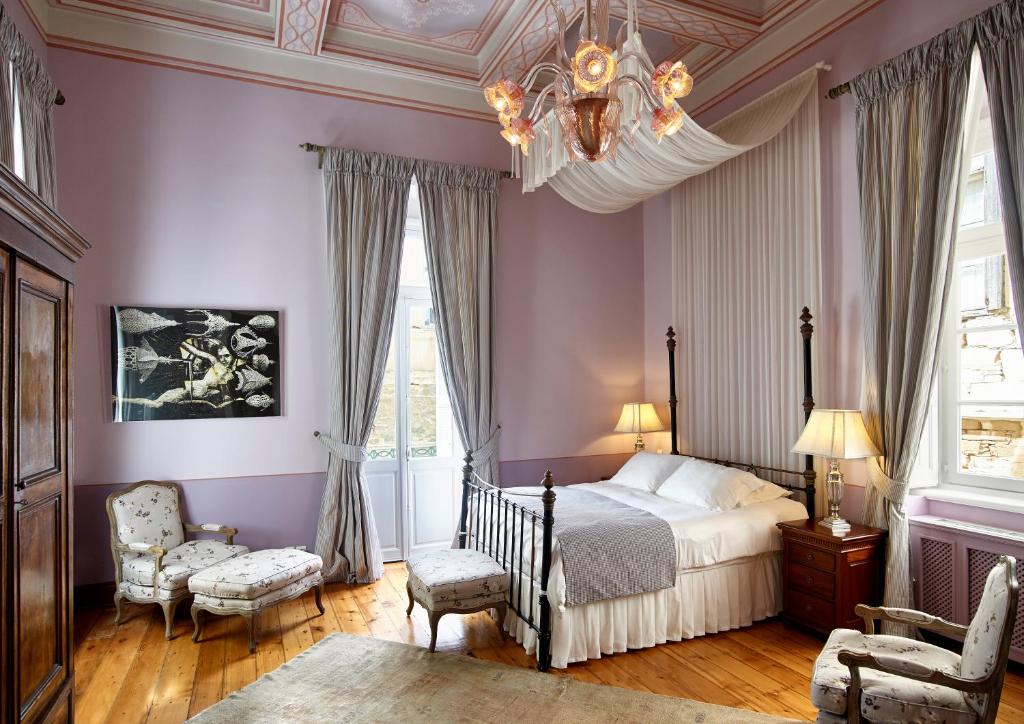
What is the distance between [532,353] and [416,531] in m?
1.81

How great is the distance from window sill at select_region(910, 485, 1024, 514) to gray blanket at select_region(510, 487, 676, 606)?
148 cm

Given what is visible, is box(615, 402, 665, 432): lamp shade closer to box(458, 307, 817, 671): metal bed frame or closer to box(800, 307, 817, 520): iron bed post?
box(458, 307, 817, 671): metal bed frame

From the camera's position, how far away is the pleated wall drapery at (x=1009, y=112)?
2.93m

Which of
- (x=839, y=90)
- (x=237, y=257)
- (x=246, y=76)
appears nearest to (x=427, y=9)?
(x=246, y=76)

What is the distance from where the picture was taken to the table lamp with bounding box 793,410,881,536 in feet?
11.5

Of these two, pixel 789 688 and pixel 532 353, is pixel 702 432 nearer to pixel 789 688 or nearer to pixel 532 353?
pixel 532 353

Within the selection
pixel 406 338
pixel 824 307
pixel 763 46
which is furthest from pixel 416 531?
pixel 763 46

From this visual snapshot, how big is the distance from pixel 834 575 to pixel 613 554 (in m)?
1.25

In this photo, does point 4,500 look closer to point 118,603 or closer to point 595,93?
point 595,93

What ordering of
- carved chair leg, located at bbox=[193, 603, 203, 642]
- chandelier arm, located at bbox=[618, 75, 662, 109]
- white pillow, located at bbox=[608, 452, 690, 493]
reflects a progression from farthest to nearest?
1. white pillow, located at bbox=[608, 452, 690, 493]
2. carved chair leg, located at bbox=[193, 603, 203, 642]
3. chandelier arm, located at bbox=[618, 75, 662, 109]

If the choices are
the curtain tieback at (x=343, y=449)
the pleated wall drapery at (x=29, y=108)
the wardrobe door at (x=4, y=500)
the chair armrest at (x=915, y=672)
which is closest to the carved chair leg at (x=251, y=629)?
the curtain tieback at (x=343, y=449)

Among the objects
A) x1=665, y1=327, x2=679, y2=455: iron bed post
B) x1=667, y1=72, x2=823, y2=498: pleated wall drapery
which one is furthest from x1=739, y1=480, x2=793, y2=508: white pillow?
x1=665, y1=327, x2=679, y2=455: iron bed post

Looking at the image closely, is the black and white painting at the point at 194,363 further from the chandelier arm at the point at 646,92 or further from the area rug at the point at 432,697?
the chandelier arm at the point at 646,92

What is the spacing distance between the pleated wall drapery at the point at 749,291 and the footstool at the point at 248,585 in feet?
10.6
